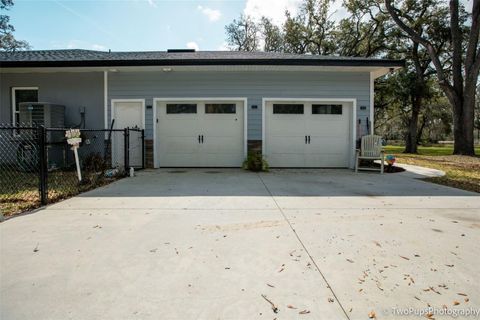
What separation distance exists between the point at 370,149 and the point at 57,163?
9.49 meters

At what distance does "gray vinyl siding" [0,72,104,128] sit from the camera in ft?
31.0

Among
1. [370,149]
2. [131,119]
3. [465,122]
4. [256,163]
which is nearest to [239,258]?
[256,163]

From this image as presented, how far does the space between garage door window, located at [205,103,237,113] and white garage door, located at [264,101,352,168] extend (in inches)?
41.6

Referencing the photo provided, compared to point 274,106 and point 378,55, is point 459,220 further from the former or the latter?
point 378,55

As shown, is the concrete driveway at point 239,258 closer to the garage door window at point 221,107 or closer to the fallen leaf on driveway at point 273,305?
the fallen leaf on driveway at point 273,305

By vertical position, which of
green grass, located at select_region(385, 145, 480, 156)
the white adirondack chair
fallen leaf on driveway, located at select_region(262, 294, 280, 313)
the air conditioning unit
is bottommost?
fallen leaf on driveway, located at select_region(262, 294, 280, 313)

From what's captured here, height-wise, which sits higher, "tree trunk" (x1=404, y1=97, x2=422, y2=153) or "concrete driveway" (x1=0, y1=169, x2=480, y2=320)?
"tree trunk" (x1=404, y1=97, x2=422, y2=153)

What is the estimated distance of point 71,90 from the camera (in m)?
9.45

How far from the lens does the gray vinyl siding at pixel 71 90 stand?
9438 mm

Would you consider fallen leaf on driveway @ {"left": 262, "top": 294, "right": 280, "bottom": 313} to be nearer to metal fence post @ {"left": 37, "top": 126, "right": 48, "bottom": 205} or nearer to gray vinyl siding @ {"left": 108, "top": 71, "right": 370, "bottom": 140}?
metal fence post @ {"left": 37, "top": 126, "right": 48, "bottom": 205}

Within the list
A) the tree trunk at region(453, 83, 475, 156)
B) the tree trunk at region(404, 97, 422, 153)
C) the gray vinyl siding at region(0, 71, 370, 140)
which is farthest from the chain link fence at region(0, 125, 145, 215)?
the tree trunk at region(404, 97, 422, 153)

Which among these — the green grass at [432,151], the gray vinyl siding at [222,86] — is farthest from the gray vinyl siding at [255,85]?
the green grass at [432,151]

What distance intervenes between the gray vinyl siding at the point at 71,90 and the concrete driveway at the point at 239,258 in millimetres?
5343

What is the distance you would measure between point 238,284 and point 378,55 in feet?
79.5
